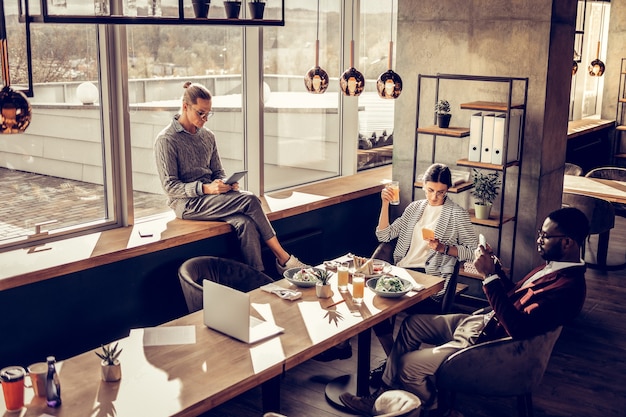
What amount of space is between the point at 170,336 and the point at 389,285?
1.32 metres

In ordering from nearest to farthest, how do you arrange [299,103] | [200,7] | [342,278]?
[200,7] < [342,278] < [299,103]

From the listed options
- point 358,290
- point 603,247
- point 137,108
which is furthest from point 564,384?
point 137,108

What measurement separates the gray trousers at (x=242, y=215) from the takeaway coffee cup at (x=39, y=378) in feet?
7.67

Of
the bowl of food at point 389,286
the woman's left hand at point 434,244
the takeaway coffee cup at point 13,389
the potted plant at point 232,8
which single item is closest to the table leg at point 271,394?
the bowl of food at point 389,286

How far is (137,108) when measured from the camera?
5.14 meters

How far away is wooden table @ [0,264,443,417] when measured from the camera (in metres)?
2.93

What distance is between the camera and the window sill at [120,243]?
13.7 ft

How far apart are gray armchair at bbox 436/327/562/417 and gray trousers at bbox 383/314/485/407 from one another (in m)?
0.14

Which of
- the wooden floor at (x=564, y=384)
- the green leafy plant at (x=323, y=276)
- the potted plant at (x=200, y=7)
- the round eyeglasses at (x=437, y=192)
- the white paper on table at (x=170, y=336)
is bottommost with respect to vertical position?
the wooden floor at (x=564, y=384)

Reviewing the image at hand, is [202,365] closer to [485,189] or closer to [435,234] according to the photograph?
[435,234]

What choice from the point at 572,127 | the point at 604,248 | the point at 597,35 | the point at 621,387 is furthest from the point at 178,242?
the point at 597,35

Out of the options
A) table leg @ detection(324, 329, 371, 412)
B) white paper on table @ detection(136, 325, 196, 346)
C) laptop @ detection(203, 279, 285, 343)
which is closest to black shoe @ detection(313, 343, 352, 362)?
table leg @ detection(324, 329, 371, 412)

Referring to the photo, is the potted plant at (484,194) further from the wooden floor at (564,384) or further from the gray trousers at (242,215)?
the gray trousers at (242,215)

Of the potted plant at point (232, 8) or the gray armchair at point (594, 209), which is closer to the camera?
the potted plant at point (232, 8)
